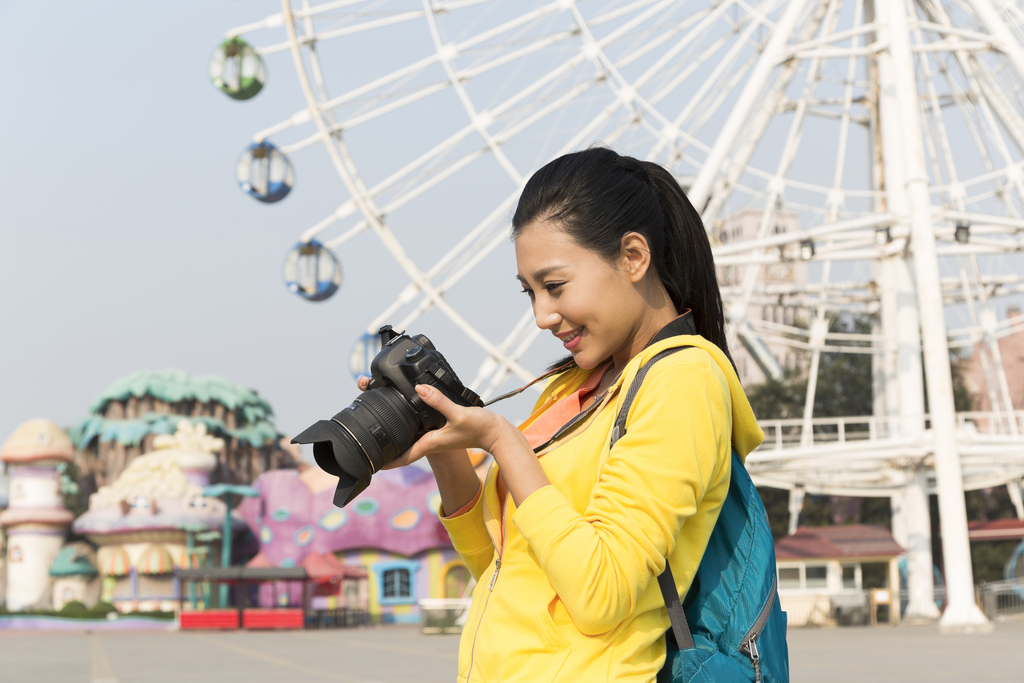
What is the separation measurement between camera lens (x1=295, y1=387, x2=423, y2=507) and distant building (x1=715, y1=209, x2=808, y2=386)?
557mm

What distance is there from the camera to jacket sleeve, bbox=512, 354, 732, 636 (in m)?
1.45

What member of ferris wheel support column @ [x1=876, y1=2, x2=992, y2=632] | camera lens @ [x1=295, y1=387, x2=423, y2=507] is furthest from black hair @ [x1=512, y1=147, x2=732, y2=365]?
ferris wheel support column @ [x1=876, y1=2, x2=992, y2=632]

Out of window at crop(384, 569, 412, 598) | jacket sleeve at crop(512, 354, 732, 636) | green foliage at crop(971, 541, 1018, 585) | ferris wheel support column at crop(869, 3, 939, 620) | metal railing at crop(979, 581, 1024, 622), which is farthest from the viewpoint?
green foliage at crop(971, 541, 1018, 585)

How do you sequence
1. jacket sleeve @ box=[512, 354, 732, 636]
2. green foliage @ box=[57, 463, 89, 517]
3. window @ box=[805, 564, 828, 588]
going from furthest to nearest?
1. green foliage @ box=[57, 463, 89, 517]
2. window @ box=[805, 564, 828, 588]
3. jacket sleeve @ box=[512, 354, 732, 636]

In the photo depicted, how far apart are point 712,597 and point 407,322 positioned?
16617 millimetres

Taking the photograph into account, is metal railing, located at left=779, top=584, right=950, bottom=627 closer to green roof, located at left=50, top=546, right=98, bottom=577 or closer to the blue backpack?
the blue backpack

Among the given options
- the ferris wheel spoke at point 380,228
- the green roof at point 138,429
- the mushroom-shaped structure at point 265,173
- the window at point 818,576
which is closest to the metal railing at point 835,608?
the window at point 818,576

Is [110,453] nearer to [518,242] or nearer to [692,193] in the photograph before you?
[692,193]

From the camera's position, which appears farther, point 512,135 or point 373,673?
point 512,135

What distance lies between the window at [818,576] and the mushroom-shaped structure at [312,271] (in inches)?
464

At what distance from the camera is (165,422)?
43438mm

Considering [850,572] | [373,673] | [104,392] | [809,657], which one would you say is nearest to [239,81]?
[373,673]

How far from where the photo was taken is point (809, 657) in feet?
39.2

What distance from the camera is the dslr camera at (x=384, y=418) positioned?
155 cm
